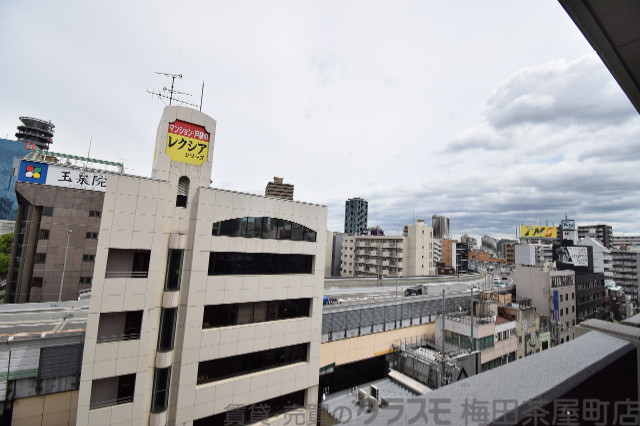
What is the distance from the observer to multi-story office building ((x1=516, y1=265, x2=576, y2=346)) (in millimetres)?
42188

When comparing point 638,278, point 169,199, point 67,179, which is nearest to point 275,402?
point 169,199

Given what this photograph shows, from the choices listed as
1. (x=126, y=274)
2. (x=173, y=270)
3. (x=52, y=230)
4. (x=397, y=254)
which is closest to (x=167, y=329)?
(x=173, y=270)

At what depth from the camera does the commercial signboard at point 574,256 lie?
55062 mm

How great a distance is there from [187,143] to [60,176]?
36407mm

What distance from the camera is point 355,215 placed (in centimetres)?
15850

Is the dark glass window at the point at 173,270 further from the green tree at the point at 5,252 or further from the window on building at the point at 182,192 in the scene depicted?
the green tree at the point at 5,252

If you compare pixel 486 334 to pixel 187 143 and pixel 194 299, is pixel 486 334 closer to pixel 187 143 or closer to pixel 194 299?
pixel 194 299

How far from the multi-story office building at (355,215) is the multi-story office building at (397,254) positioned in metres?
78.2

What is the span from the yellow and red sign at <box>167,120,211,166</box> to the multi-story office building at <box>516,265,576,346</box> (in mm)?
50341

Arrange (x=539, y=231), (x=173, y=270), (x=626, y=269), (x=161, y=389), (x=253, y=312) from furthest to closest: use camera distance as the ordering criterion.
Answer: (x=539, y=231) → (x=626, y=269) → (x=253, y=312) → (x=173, y=270) → (x=161, y=389)

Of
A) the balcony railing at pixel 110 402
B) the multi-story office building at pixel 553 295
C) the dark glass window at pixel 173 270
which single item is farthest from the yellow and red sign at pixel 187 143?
the multi-story office building at pixel 553 295

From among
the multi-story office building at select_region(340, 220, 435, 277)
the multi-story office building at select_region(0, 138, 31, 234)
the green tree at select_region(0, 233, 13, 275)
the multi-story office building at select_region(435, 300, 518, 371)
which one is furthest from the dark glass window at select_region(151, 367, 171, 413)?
the multi-story office building at select_region(0, 138, 31, 234)

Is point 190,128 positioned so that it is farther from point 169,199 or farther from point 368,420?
point 368,420

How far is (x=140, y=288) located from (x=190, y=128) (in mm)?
10095
